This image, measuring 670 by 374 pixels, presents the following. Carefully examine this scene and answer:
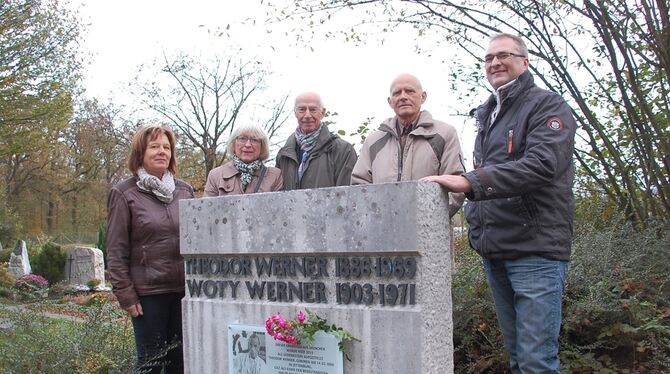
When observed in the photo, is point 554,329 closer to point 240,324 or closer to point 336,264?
point 336,264

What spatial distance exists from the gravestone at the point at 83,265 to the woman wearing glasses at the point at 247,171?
12161 millimetres

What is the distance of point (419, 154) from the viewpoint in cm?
348

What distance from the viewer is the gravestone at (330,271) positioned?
3.04 meters

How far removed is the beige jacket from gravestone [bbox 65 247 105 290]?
1294 cm

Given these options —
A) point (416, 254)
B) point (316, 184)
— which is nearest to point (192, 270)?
point (316, 184)

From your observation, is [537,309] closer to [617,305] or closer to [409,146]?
[409,146]

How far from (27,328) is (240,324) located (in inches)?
77.5

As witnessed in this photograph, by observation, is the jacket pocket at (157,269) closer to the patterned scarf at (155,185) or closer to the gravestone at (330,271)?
the gravestone at (330,271)

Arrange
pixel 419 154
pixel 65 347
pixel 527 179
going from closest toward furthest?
pixel 527 179 < pixel 419 154 < pixel 65 347

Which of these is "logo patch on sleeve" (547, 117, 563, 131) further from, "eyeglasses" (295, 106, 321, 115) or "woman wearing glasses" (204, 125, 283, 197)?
"woman wearing glasses" (204, 125, 283, 197)

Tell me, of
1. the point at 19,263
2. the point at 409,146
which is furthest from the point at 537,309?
the point at 19,263

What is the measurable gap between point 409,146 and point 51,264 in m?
14.4

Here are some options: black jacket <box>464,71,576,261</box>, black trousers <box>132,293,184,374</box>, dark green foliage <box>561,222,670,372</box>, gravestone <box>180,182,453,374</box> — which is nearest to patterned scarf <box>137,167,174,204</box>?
gravestone <box>180,182,453,374</box>

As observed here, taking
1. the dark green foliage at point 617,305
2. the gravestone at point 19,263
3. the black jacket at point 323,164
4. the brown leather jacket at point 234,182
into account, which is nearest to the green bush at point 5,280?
the gravestone at point 19,263
